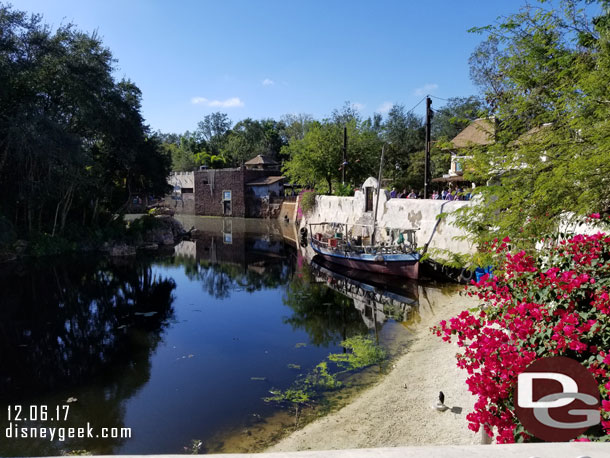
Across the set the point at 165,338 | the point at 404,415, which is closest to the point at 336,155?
the point at 165,338

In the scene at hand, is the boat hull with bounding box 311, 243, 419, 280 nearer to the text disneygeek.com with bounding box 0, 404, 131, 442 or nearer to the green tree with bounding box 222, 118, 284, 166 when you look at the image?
the text disneygeek.com with bounding box 0, 404, 131, 442

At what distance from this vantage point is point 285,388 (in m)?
11.1

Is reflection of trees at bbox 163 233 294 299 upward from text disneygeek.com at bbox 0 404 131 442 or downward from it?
upward

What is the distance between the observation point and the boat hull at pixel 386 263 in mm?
22031

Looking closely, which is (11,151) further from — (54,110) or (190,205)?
(190,205)

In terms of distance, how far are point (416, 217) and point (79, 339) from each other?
18497 mm

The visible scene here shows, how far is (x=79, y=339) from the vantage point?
15.0 m

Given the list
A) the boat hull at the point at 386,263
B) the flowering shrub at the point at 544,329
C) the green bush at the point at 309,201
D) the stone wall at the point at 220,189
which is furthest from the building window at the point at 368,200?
the stone wall at the point at 220,189

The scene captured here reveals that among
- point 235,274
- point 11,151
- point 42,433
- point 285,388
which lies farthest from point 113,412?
point 11,151

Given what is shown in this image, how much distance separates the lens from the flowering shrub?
4273 millimetres

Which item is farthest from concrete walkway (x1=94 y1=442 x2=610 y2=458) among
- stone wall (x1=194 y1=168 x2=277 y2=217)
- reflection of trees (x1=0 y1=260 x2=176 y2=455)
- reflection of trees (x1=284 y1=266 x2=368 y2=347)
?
stone wall (x1=194 y1=168 x2=277 y2=217)

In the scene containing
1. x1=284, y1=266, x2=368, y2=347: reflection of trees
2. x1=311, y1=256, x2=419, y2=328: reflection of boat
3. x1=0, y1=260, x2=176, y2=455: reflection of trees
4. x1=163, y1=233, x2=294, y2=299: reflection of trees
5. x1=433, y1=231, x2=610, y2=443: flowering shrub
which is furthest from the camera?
x1=163, y1=233, x2=294, y2=299: reflection of trees

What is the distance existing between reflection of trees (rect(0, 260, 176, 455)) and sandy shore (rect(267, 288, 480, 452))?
4270 mm

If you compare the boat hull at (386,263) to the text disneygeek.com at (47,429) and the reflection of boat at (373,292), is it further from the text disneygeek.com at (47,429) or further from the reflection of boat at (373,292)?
the text disneygeek.com at (47,429)
